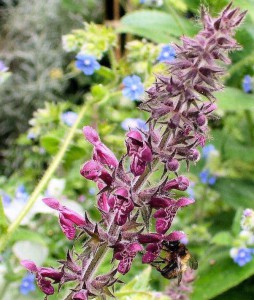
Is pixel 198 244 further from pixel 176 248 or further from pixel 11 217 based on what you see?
pixel 176 248

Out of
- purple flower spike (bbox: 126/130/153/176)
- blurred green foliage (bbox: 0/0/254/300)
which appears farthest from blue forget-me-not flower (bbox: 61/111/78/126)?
purple flower spike (bbox: 126/130/153/176)

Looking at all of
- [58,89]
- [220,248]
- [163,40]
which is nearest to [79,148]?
[163,40]

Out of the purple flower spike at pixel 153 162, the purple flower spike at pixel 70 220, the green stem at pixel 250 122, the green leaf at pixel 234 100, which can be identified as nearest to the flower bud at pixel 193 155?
the purple flower spike at pixel 153 162

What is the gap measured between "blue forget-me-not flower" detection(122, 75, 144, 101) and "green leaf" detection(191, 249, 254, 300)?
20.9 inches

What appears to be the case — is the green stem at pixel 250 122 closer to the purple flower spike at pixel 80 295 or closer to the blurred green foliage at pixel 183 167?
the blurred green foliage at pixel 183 167

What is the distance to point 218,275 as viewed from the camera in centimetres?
205

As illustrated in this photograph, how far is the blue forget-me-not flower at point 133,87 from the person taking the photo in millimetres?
1922

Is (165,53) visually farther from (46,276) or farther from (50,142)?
(46,276)

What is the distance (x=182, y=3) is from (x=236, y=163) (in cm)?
68

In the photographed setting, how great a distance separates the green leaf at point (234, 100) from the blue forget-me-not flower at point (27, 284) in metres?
0.74

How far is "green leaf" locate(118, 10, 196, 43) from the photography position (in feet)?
7.17

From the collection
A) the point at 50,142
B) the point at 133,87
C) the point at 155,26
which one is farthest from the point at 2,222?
the point at 155,26

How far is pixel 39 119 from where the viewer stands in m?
2.12

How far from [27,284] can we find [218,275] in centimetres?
58
